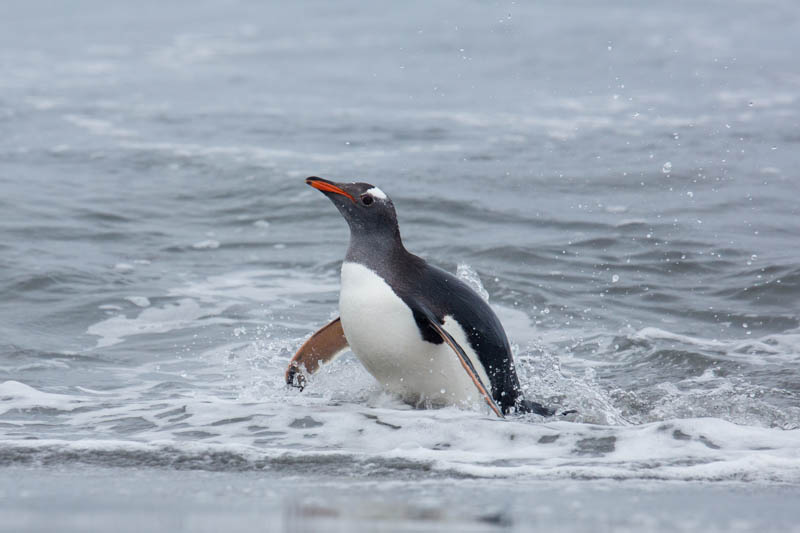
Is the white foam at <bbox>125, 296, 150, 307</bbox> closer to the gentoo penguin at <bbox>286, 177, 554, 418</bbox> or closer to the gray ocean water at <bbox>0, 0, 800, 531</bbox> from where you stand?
the gray ocean water at <bbox>0, 0, 800, 531</bbox>

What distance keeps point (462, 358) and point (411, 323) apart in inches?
11.7

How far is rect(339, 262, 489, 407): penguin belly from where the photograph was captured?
4598 millimetres

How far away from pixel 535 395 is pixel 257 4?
29298 millimetres

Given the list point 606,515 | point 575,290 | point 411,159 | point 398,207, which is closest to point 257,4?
point 411,159

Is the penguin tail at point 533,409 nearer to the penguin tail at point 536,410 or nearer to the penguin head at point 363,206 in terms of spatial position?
the penguin tail at point 536,410

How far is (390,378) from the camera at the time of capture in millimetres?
4789

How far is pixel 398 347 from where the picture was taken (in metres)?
4.62

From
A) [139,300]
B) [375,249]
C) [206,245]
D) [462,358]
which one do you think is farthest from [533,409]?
[206,245]

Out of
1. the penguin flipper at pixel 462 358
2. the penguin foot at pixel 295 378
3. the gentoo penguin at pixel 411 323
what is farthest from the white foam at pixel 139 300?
the penguin flipper at pixel 462 358

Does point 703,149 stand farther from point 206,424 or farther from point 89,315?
point 206,424

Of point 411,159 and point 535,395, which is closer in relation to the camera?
point 535,395

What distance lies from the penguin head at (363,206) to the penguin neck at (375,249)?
2cm

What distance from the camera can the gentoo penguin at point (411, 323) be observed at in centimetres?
461

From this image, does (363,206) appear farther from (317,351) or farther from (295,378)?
(295,378)
